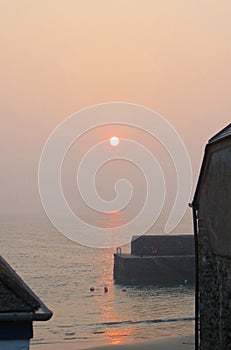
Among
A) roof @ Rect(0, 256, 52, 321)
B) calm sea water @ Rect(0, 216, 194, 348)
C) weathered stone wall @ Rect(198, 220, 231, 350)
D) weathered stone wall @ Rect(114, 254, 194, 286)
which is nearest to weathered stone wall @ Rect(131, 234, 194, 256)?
weathered stone wall @ Rect(114, 254, 194, 286)

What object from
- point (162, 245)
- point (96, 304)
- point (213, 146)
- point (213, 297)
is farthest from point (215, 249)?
point (162, 245)

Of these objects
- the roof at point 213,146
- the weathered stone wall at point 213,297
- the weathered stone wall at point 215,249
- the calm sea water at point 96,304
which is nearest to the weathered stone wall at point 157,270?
the calm sea water at point 96,304

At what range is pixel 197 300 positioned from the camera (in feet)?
54.7

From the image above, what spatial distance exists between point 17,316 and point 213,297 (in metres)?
6.92

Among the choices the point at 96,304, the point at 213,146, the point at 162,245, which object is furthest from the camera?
the point at 162,245

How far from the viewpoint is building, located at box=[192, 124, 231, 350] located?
1431 cm

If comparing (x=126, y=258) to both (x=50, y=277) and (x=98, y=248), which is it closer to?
(x=50, y=277)

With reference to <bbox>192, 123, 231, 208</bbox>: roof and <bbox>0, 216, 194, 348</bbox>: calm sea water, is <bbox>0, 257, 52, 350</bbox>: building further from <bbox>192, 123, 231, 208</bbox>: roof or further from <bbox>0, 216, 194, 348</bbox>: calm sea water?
<bbox>0, 216, 194, 348</bbox>: calm sea water

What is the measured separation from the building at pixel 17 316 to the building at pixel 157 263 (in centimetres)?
6722

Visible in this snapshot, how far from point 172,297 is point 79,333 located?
81.5 feet

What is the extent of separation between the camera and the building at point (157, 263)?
3041 inches

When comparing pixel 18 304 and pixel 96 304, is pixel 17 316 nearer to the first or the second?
pixel 18 304

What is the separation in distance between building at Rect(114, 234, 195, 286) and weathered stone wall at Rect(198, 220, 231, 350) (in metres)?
60.8

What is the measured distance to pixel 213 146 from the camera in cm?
1558
